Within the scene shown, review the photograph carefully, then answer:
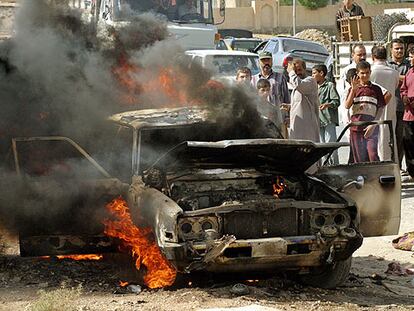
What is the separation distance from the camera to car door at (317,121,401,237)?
340 inches

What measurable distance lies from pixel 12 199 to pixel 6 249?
43.7 inches

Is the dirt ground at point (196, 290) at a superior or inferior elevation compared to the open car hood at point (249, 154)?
inferior

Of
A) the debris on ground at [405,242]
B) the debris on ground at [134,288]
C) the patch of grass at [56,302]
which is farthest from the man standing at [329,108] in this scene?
the patch of grass at [56,302]

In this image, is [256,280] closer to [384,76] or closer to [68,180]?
[68,180]

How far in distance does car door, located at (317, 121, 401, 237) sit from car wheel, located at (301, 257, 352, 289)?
0.50 m

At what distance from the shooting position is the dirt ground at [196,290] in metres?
7.36

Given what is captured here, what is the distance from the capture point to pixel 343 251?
7.87 metres

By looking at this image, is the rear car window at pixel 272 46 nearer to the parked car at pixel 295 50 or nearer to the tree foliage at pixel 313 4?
the parked car at pixel 295 50

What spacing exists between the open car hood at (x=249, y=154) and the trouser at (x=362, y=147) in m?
2.41

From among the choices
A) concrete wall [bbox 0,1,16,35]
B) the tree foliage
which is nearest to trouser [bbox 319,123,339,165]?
concrete wall [bbox 0,1,16,35]

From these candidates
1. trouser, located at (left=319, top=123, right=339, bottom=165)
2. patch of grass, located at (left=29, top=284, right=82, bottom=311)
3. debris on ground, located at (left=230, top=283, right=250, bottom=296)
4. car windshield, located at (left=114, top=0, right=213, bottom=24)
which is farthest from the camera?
car windshield, located at (left=114, top=0, right=213, bottom=24)

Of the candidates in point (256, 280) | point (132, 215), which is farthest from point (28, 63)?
point (256, 280)

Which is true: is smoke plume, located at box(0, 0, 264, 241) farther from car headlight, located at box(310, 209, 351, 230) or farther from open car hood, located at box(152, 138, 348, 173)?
car headlight, located at box(310, 209, 351, 230)

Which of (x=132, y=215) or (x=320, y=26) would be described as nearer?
(x=132, y=215)
